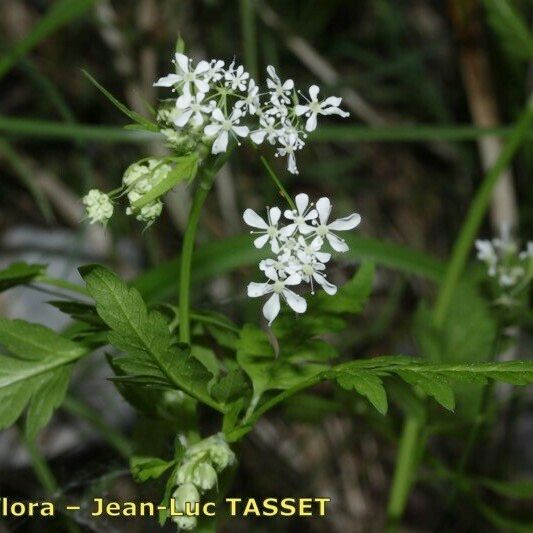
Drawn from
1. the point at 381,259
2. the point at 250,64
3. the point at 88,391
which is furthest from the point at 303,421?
the point at 250,64

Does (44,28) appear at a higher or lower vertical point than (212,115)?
higher

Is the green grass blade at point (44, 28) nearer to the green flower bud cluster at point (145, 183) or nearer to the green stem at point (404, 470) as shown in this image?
the green flower bud cluster at point (145, 183)

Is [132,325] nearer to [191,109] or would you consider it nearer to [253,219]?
[253,219]

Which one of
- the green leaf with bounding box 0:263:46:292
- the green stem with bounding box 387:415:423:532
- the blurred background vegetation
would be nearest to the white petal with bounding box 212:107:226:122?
the green leaf with bounding box 0:263:46:292

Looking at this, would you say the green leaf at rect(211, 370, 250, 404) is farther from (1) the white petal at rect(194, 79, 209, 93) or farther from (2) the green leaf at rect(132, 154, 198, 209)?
(1) the white petal at rect(194, 79, 209, 93)

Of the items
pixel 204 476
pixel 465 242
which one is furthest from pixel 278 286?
pixel 465 242

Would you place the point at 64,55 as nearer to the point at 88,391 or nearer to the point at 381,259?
the point at 88,391
